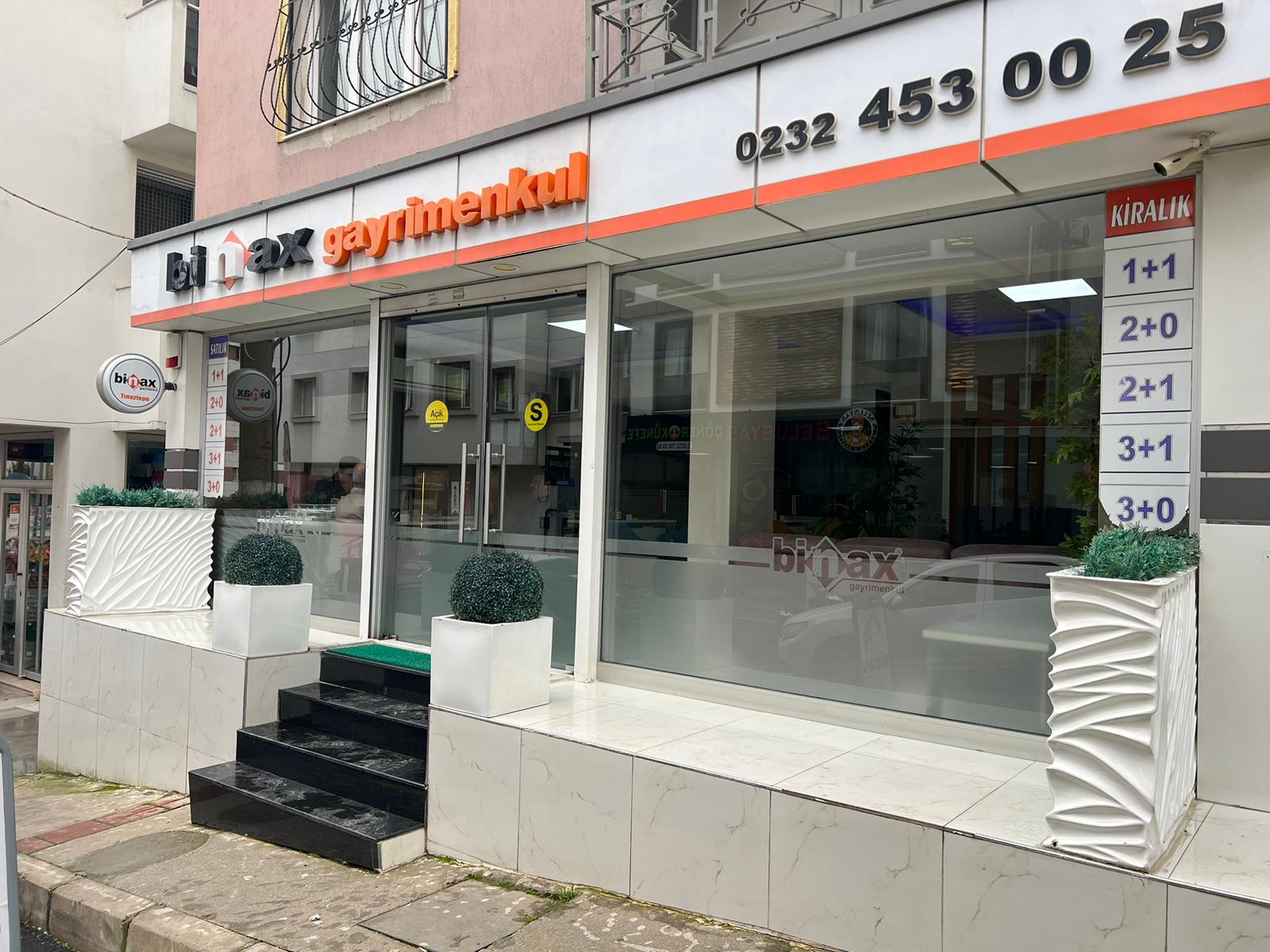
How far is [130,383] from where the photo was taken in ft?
32.1

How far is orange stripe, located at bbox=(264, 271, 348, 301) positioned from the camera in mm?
7652

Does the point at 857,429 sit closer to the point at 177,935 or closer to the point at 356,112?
the point at 177,935

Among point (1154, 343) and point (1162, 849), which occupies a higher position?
point (1154, 343)

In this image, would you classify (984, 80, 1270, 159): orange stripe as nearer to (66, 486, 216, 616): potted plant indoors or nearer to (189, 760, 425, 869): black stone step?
(189, 760, 425, 869): black stone step

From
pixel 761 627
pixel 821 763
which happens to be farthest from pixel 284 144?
pixel 821 763

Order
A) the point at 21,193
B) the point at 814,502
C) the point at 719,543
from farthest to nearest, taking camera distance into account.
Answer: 1. the point at 21,193
2. the point at 719,543
3. the point at 814,502

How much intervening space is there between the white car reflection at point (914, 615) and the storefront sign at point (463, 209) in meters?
3.06

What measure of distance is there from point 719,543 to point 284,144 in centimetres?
627

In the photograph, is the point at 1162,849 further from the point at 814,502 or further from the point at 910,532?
the point at 814,502

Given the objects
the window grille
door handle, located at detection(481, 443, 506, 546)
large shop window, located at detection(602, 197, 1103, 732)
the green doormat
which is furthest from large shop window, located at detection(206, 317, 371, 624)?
the window grille

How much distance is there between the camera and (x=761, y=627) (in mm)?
5914

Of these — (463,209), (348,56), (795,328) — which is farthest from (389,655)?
(348,56)

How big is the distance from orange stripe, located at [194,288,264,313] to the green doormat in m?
3.21

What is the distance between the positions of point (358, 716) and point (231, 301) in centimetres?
435
